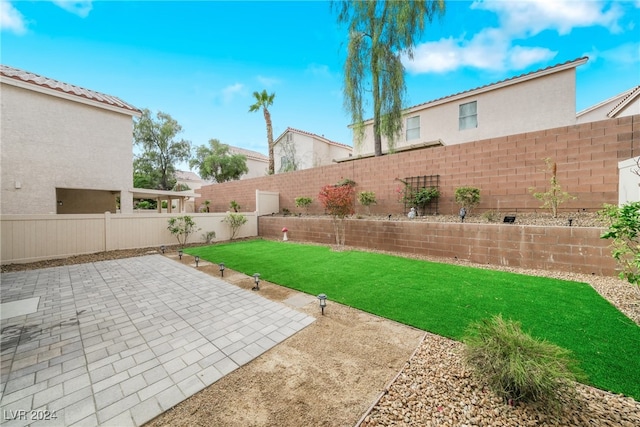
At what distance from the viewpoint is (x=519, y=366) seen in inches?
66.2

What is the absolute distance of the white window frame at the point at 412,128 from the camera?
1292 centimetres

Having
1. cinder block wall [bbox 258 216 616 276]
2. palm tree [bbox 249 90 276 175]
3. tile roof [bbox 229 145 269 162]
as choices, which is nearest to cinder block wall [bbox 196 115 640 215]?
cinder block wall [bbox 258 216 616 276]

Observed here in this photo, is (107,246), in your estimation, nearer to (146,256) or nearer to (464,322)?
(146,256)

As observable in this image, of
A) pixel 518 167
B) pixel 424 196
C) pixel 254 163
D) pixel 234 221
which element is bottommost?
pixel 234 221

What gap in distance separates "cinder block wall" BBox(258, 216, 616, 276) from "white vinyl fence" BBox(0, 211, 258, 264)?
752 cm

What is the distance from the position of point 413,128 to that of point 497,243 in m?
9.28

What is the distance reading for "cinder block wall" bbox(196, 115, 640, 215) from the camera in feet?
18.5

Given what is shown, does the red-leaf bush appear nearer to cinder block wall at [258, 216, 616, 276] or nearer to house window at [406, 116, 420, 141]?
cinder block wall at [258, 216, 616, 276]

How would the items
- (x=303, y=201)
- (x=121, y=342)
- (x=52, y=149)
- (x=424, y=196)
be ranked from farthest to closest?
(x=303, y=201) → (x=52, y=149) → (x=424, y=196) → (x=121, y=342)

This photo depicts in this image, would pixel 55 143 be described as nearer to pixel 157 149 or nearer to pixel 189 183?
pixel 157 149

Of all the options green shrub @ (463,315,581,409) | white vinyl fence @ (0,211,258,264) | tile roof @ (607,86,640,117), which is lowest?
green shrub @ (463,315,581,409)

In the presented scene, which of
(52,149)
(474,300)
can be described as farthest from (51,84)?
(474,300)

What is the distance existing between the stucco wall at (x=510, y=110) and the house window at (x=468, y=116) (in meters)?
0.14

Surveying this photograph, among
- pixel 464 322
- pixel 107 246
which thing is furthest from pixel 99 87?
pixel 464 322
